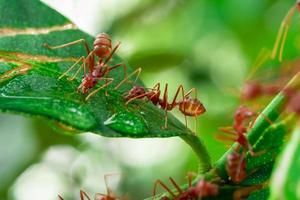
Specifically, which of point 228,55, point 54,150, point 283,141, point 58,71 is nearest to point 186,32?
point 228,55

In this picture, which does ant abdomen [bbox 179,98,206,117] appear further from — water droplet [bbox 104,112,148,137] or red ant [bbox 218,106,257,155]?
water droplet [bbox 104,112,148,137]

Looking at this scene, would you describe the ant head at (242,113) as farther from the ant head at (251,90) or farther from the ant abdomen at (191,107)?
the ant abdomen at (191,107)

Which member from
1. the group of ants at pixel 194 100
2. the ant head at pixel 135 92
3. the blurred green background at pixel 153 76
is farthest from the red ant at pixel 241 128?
the blurred green background at pixel 153 76

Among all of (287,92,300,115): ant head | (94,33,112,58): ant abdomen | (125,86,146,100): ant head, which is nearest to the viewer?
(287,92,300,115): ant head

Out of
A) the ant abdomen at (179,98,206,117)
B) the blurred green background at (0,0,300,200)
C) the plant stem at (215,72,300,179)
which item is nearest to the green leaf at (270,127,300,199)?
the plant stem at (215,72,300,179)

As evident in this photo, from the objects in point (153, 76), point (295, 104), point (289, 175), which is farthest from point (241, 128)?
point (153, 76)

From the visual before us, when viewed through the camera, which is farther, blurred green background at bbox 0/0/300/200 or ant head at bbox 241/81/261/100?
blurred green background at bbox 0/0/300/200

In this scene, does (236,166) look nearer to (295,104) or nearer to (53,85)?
(295,104)
